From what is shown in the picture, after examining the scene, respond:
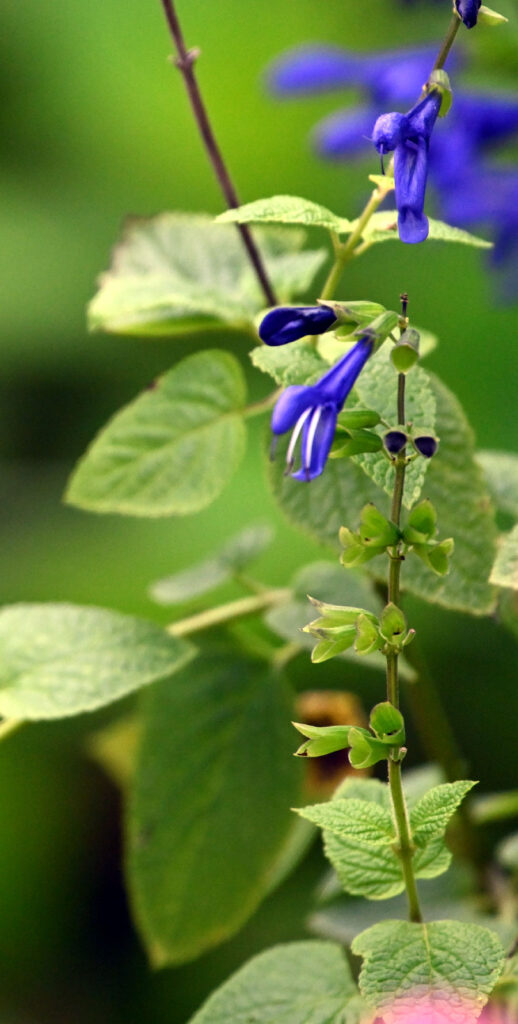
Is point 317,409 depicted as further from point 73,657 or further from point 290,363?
point 73,657

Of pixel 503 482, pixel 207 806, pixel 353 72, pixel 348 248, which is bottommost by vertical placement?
pixel 207 806

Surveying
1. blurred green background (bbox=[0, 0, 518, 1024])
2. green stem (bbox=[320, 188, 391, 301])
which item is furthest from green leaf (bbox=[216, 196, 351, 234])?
blurred green background (bbox=[0, 0, 518, 1024])

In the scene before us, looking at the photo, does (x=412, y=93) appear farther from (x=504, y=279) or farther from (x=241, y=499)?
(x=241, y=499)

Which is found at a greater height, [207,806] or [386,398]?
[386,398]

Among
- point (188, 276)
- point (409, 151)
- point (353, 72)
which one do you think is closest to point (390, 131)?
point (409, 151)

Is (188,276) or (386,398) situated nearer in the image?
(386,398)

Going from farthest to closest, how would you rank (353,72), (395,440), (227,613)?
(353,72)
(227,613)
(395,440)

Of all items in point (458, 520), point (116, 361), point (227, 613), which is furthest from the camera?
point (116, 361)

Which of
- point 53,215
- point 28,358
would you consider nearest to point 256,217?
point 28,358
